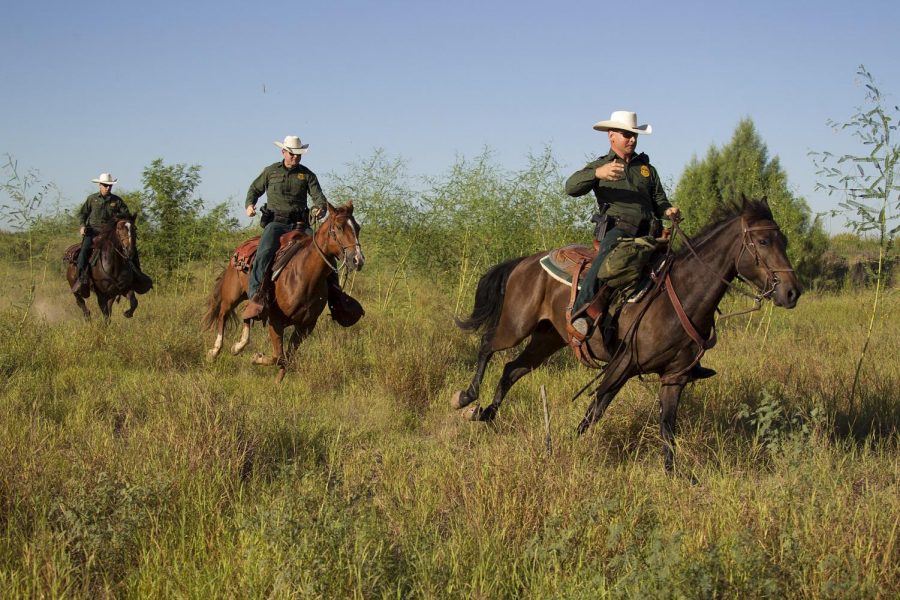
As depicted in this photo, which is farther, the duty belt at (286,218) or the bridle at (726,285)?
the duty belt at (286,218)

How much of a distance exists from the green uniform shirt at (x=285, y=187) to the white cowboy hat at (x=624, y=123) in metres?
4.24

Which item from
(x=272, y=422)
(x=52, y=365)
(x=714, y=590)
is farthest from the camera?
(x=52, y=365)

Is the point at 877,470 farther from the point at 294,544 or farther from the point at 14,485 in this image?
the point at 14,485

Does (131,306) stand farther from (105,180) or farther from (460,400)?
(460,400)

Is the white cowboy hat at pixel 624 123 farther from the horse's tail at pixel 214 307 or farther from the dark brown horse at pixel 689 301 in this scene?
the horse's tail at pixel 214 307

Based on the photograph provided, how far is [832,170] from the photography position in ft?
24.8

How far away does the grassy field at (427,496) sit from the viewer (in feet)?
11.8

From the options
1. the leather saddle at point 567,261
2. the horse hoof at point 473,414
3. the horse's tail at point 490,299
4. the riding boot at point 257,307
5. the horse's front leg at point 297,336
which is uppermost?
the leather saddle at point 567,261

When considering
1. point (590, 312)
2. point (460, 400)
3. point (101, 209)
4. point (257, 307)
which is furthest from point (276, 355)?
point (101, 209)

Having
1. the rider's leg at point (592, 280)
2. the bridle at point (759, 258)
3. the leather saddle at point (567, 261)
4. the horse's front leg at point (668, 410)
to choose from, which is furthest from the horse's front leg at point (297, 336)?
the bridle at point (759, 258)

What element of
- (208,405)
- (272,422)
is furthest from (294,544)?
(272,422)

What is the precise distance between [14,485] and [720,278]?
16.2ft

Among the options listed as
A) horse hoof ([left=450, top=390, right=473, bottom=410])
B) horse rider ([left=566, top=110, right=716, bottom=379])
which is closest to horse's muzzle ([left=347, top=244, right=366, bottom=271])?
horse hoof ([left=450, top=390, right=473, bottom=410])

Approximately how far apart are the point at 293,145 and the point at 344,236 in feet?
6.06
